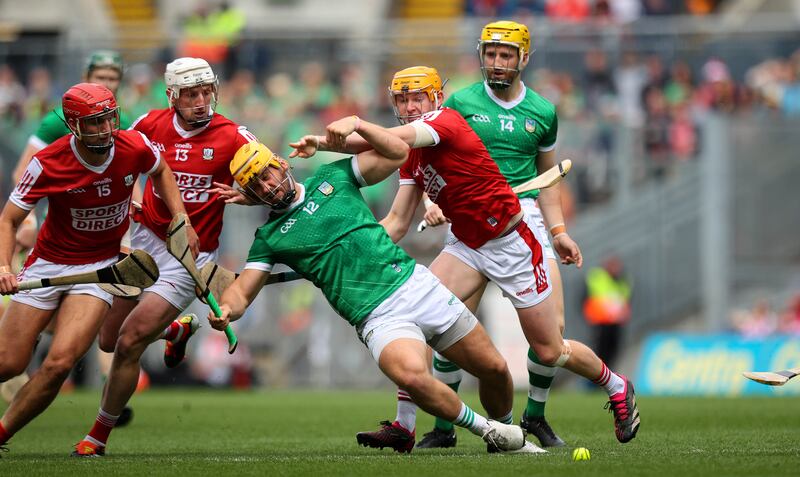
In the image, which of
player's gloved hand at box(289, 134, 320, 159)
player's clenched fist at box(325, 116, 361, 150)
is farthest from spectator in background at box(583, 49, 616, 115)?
player's gloved hand at box(289, 134, 320, 159)

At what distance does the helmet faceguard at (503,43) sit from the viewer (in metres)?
9.52

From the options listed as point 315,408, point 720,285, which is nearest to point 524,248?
point 315,408

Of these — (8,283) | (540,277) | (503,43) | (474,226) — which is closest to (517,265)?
(540,277)

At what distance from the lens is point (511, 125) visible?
9594mm

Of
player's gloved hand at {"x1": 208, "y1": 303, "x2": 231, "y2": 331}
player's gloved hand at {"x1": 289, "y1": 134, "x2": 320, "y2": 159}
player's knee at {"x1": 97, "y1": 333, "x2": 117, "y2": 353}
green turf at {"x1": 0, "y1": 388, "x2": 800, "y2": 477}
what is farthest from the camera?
player's knee at {"x1": 97, "y1": 333, "x2": 117, "y2": 353}

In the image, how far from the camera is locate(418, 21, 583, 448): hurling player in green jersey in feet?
31.3

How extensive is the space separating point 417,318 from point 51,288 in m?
2.59

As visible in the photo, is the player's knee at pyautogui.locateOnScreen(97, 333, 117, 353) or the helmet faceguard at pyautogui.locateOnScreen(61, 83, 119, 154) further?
the player's knee at pyautogui.locateOnScreen(97, 333, 117, 353)

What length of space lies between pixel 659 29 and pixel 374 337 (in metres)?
14.2

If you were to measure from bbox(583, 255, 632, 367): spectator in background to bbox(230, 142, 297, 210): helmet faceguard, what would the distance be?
11989mm

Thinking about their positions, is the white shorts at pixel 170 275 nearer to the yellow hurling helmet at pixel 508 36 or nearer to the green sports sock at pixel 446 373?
the green sports sock at pixel 446 373

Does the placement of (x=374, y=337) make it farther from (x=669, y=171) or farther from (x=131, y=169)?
(x=669, y=171)

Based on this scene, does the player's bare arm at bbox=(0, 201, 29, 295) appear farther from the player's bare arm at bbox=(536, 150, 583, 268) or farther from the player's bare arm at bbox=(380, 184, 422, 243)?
the player's bare arm at bbox=(536, 150, 583, 268)

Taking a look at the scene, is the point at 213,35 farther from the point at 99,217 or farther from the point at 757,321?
the point at 99,217
